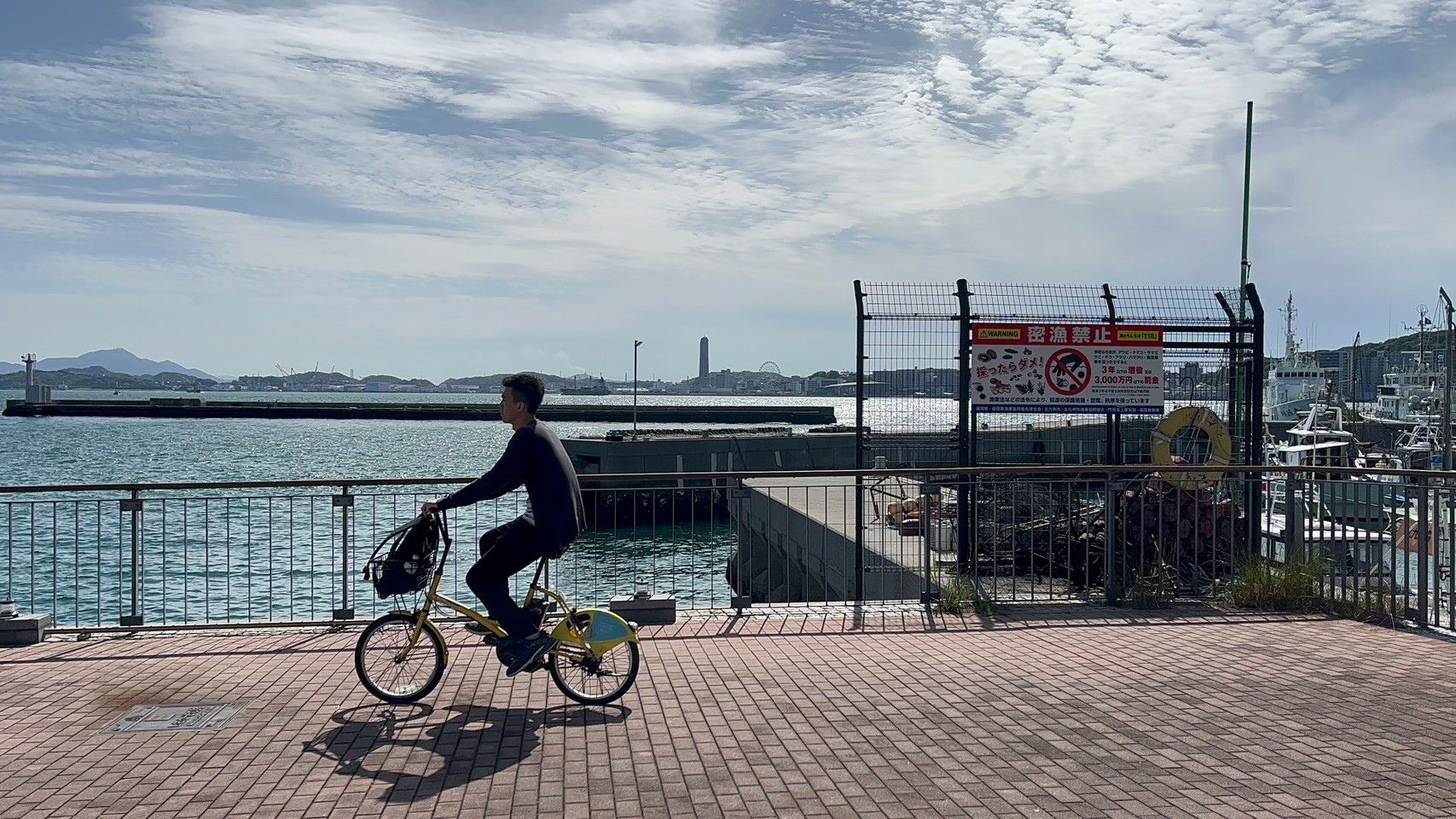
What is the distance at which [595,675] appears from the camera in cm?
664

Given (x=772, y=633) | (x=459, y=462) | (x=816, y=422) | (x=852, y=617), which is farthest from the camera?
(x=816, y=422)

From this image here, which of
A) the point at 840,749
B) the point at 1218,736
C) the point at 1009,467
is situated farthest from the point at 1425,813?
the point at 1009,467

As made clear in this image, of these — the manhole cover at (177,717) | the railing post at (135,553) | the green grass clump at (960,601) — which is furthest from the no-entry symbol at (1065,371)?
the railing post at (135,553)

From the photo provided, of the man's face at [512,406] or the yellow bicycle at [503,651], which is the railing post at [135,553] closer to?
the yellow bicycle at [503,651]

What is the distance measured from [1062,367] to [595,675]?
665cm

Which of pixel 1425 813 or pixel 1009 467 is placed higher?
pixel 1009 467

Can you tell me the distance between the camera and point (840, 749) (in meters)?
5.80

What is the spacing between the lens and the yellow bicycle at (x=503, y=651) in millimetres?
6629

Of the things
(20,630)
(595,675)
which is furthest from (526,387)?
(20,630)

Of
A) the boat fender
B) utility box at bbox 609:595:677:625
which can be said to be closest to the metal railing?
utility box at bbox 609:595:677:625

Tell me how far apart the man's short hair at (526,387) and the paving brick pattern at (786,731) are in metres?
1.74

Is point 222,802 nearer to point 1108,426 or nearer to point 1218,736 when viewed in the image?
point 1218,736

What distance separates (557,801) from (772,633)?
377 cm

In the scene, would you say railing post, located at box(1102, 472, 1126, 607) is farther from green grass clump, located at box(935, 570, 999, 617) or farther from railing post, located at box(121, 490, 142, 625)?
railing post, located at box(121, 490, 142, 625)
